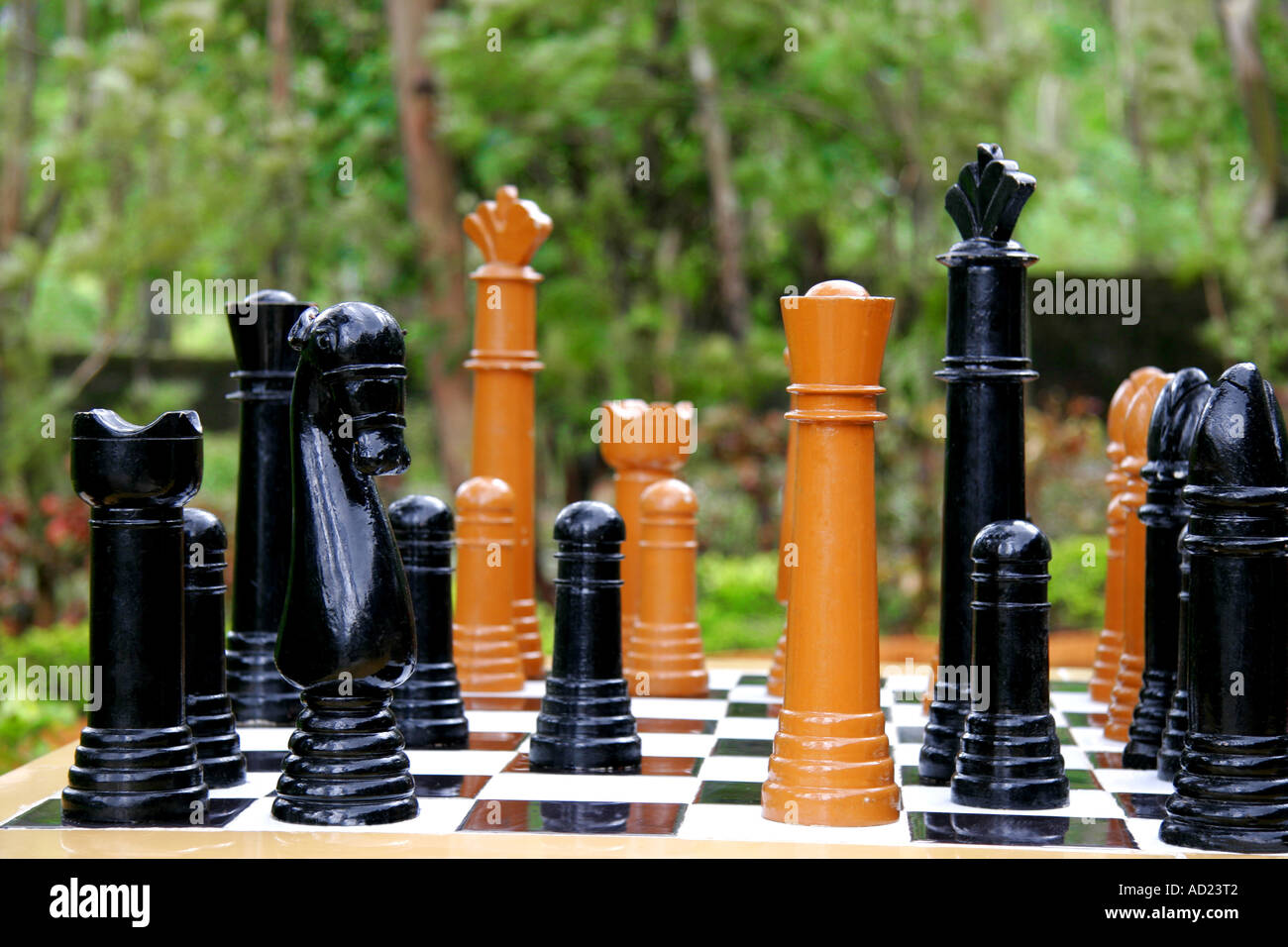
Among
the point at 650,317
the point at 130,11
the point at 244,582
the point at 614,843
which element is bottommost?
the point at 614,843

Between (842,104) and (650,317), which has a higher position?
(842,104)

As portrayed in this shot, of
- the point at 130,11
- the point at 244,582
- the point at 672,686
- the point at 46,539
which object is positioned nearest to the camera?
the point at 244,582

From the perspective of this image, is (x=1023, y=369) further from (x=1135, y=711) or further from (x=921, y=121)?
(x=921, y=121)

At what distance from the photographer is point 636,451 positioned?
14.4 feet

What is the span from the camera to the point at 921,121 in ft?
28.2

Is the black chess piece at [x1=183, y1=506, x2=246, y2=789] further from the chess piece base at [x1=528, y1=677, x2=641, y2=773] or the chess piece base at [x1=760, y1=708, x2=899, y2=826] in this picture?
the chess piece base at [x1=760, y1=708, x2=899, y2=826]

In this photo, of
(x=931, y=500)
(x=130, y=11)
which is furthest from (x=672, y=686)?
(x=130, y=11)

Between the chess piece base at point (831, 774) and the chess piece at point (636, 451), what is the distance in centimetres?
142

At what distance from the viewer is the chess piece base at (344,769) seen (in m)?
2.68

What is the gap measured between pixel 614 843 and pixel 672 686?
64.9 inches

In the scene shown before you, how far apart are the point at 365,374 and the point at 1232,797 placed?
5.60ft

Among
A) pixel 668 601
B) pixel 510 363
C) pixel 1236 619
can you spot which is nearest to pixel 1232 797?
pixel 1236 619

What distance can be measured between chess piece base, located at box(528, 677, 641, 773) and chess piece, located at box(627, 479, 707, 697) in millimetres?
874

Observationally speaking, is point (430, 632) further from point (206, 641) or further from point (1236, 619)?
point (1236, 619)
